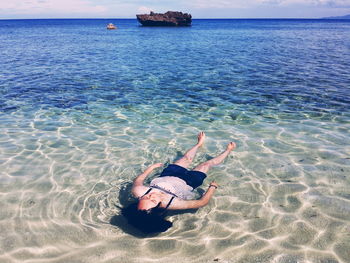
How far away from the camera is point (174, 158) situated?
7531mm

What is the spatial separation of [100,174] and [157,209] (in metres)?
2.39

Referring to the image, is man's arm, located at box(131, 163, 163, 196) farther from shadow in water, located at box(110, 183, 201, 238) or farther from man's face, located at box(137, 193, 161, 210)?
man's face, located at box(137, 193, 161, 210)

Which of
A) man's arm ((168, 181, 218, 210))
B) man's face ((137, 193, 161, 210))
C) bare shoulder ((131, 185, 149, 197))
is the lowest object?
man's arm ((168, 181, 218, 210))

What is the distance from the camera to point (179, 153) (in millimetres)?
7781

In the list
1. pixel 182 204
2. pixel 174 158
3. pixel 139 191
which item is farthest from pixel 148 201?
pixel 174 158

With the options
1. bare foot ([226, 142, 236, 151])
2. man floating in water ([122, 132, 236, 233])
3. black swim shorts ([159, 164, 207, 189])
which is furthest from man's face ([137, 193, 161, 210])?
bare foot ([226, 142, 236, 151])

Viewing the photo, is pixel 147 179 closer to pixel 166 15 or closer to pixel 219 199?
pixel 219 199

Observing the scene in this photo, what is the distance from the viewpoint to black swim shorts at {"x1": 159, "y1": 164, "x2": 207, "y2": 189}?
598 cm

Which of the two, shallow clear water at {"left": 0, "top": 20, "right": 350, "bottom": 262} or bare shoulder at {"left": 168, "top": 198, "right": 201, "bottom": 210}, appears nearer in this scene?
shallow clear water at {"left": 0, "top": 20, "right": 350, "bottom": 262}

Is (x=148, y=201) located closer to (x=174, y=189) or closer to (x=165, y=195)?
(x=165, y=195)

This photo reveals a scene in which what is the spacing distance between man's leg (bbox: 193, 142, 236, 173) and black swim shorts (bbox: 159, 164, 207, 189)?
48cm

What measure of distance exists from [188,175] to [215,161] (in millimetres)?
1258

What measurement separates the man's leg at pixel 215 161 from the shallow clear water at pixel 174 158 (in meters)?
0.19

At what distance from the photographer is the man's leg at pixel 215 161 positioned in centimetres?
672
